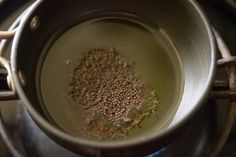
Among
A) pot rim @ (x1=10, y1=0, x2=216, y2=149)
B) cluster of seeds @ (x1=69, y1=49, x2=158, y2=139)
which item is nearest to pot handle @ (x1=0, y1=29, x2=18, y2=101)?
pot rim @ (x1=10, y1=0, x2=216, y2=149)

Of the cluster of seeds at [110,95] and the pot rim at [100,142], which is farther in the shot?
the cluster of seeds at [110,95]

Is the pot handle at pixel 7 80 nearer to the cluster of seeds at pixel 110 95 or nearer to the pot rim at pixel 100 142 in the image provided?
the pot rim at pixel 100 142

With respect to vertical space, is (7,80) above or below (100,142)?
above

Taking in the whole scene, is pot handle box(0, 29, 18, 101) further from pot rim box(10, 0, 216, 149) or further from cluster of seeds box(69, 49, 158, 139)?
cluster of seeds box(69, 49, 158, 139)

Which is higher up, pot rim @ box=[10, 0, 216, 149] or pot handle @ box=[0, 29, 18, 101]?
pot handle @ box=[0, 29, 18, 101]

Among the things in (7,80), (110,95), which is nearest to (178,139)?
(110,95)

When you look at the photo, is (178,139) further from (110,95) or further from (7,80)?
(7,80)

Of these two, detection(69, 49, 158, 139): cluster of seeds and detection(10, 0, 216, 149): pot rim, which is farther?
detection(69, 49, 158, 139): cluster of seeds

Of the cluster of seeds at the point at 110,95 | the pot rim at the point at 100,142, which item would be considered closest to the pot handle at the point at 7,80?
the pot rim at the point at 100,142
